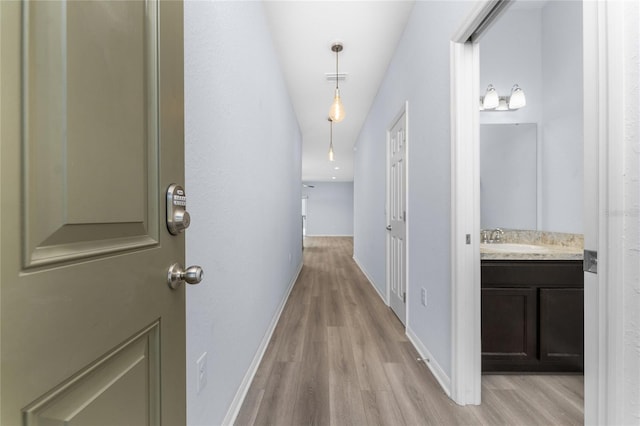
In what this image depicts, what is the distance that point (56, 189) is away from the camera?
0.39m

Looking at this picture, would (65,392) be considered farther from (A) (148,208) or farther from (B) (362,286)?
(B) (362,286)

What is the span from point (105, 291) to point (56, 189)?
182 millimetres

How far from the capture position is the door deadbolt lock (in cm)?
65

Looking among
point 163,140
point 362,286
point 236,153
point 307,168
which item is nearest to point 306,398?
point 236,153

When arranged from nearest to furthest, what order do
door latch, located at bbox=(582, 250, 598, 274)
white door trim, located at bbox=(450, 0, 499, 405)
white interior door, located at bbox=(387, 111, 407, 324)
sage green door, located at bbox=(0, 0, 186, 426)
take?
sage green door, located at bbox=(0, 0, 186, 426), door latch, located at bbox=(582, 250, 598, 274), white door trim, located at bbox=(450, 0, 499, 405), white interior door, located at bbox=(387, 111, 407, 324)

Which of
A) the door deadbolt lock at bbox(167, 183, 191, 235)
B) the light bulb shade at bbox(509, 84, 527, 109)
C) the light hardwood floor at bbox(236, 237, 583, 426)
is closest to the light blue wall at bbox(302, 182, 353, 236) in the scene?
the light hardwood floor at bbox(236, 237, 583, 426)

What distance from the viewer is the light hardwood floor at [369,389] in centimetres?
143

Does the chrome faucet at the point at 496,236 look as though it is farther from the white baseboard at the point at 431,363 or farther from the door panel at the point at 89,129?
the door panel at the point at 89,129

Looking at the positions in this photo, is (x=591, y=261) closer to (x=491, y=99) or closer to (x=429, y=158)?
(x=429, y=158)

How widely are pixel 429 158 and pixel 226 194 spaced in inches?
56.4

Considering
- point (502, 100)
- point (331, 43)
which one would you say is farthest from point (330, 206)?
point (502, 100)

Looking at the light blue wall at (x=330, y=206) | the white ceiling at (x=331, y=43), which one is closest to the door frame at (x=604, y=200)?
the white ceiling at (x=331, y=43)

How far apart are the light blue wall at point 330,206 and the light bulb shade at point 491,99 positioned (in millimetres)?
10397

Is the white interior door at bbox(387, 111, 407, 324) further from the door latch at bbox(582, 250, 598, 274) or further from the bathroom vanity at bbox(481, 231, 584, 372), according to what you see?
the door latch at bbox(582, 250, 598, 274)
